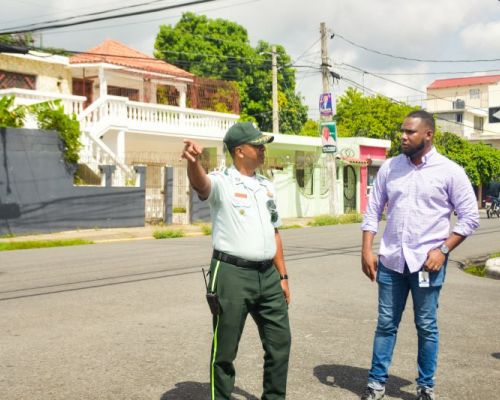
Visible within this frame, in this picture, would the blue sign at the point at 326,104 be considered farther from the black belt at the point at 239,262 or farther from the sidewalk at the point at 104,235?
the black belt at the point at 239,262

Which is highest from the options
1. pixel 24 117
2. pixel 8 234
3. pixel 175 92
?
pixel 175 92

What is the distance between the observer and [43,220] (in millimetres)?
21438

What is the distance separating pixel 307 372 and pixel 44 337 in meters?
2.67

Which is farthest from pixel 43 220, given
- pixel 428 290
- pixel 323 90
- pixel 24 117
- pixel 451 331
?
pixel 428 290

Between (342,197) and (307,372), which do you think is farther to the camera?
(342,197)

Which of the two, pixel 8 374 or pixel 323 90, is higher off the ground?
pixel 323 90

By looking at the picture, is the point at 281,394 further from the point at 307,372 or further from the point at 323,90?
the point at 323,90

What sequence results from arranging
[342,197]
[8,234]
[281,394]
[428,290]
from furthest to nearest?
[342,197]
[8,234]
[428,290]
[281,394]

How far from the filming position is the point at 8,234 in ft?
67.5

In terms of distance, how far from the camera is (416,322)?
191 inches

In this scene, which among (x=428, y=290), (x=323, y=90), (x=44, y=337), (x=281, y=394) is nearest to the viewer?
(x=281, y=394)

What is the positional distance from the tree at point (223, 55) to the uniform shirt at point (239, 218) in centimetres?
4530

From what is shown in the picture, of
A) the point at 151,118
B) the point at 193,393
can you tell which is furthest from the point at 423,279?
the point at 151,118

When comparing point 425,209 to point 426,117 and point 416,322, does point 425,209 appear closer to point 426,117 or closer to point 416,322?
point 426,117
